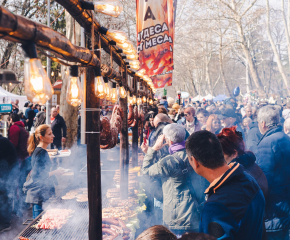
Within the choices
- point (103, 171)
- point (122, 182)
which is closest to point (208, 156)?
point (122, 182)

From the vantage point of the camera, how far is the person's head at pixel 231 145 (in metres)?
2.72

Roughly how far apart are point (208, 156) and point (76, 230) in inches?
104

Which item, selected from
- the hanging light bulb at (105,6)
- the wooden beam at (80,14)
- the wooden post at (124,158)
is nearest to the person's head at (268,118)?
the hanging light bulb at (105,6)

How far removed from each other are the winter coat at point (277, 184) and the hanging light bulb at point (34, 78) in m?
2.94

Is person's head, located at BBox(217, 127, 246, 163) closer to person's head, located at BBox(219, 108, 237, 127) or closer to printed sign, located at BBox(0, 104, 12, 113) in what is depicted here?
person's head, located at BBox(219, 108, 237, 127)

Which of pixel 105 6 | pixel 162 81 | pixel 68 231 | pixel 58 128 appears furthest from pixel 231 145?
pixel 162 81

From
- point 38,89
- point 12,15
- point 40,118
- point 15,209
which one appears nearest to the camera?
point 12,15

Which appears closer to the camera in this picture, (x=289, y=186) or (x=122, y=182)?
(x=289, y=186)

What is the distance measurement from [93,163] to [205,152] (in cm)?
179

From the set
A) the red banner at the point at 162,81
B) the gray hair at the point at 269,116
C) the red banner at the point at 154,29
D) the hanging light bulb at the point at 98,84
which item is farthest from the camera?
the red banner at the point at 162,81

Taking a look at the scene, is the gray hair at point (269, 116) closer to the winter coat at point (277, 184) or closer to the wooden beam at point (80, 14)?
the winter coat at point (277, 184)

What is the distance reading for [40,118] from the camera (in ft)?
30.3

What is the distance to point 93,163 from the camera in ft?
10.9

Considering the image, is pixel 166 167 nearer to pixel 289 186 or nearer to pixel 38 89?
pixel 289 186
